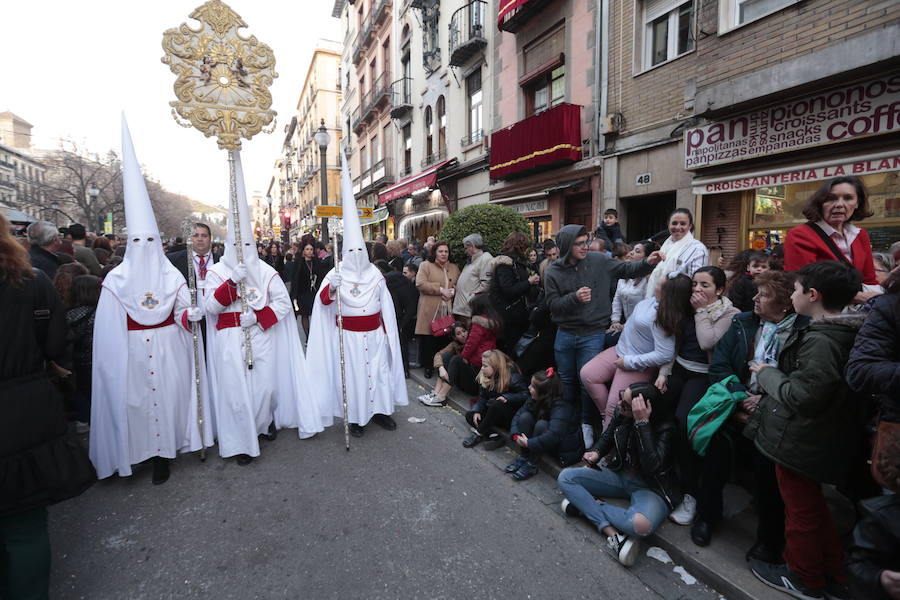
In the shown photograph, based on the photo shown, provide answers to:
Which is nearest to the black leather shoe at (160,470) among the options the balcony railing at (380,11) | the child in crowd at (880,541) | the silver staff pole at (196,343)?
the silver staff pole at (196,343)

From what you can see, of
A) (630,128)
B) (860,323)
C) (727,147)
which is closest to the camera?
(860,323)

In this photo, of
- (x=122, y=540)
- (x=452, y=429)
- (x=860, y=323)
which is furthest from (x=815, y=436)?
(x=122, y=540)

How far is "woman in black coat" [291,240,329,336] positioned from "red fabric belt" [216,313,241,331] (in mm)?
4570

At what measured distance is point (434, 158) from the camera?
18.5 metres

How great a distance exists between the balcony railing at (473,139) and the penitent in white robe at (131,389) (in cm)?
1273

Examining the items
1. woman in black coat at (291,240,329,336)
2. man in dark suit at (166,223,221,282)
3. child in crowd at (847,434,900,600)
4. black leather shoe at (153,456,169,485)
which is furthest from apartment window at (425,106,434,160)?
child in crowd at (847,434,900,600)

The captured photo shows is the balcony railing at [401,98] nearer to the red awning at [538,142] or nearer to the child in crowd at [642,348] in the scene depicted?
the red awning at [538,142]

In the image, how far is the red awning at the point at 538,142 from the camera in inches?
428

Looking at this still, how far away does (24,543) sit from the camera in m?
2.24

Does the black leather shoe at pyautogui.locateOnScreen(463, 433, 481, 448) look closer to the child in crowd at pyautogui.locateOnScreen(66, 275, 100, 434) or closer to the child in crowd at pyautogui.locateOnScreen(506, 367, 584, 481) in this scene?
the child in crowd at pyautogui.locateOnScreen(506, 367, 584, 481)

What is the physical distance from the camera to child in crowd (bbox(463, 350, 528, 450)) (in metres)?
4.50

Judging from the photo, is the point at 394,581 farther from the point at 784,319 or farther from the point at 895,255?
the point at 895,255

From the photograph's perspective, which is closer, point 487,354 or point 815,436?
point 815,436

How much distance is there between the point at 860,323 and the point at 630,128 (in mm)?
8502
